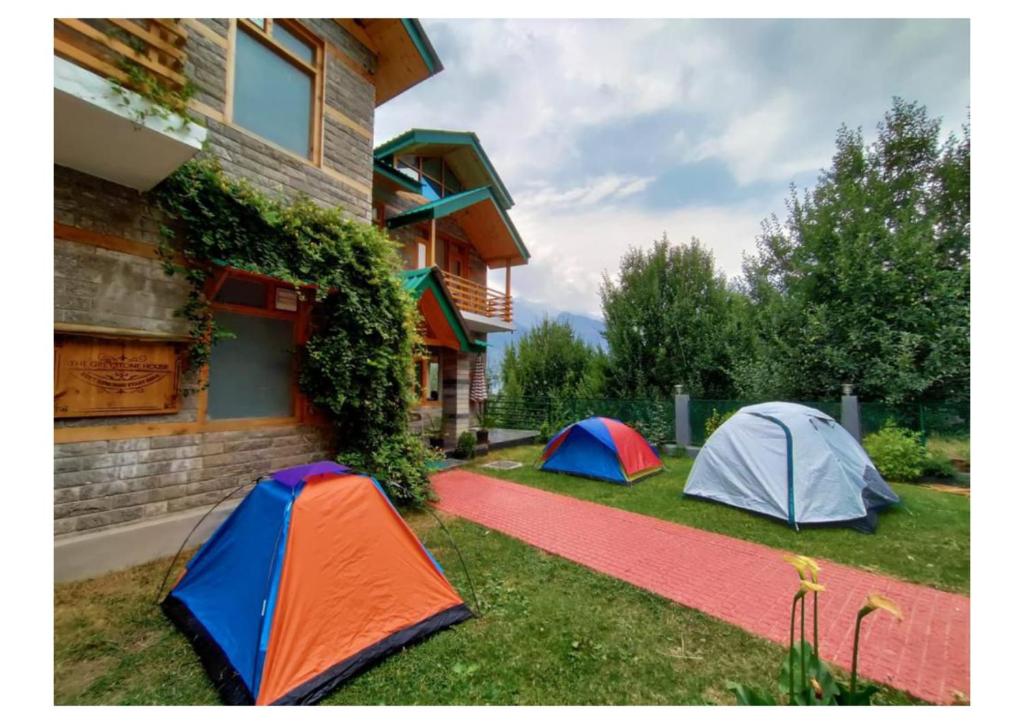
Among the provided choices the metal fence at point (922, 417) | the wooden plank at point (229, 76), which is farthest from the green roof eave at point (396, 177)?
the metal fence at point (922, 417)

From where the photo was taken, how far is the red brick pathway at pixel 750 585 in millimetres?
2711

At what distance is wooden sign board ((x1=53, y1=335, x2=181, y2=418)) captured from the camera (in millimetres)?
3512

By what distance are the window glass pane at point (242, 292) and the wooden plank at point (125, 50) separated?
1.93 meters

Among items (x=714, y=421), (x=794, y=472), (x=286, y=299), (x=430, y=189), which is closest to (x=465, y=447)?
(x=286, y=299)

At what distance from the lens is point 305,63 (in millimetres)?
5434

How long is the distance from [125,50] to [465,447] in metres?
7.84

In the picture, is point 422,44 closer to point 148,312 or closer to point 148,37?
point 148,37

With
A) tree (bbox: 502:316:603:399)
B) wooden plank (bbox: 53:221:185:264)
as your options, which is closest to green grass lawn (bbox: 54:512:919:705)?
wooden plank (bbox: 53:221:185:264)

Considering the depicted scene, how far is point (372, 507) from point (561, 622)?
171 cm

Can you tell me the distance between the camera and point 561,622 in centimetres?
310

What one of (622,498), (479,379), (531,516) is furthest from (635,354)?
(531,516)

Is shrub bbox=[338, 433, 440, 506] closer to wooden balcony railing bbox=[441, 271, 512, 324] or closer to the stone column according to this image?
the stone column

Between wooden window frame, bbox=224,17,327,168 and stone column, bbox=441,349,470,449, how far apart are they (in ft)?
17.5
